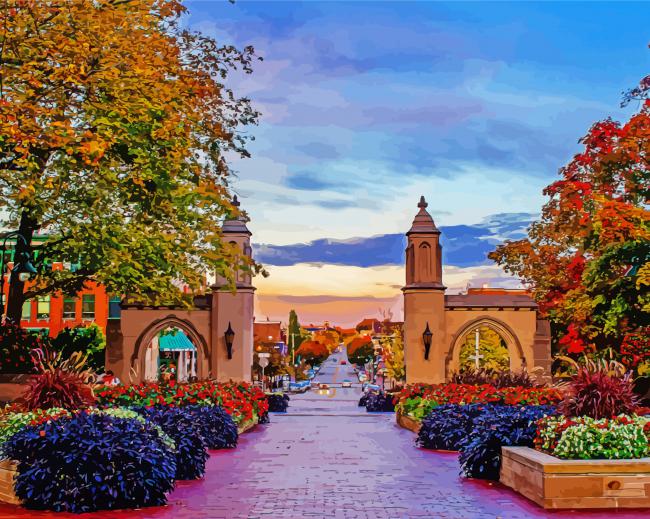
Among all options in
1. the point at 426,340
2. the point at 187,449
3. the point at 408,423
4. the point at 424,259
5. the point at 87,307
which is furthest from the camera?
the point at 87,307

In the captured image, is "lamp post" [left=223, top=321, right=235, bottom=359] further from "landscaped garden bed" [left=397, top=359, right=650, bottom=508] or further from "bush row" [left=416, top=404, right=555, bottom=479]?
"landscaped garden bed" [left=397, top=359, right=650, bottom=508]

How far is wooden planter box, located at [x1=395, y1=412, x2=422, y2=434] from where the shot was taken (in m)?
26.0

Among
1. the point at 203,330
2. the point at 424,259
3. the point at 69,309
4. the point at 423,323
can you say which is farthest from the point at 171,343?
the point at 423,323

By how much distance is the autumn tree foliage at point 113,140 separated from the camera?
18.0 meters

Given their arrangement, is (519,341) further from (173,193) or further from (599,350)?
(173,193)

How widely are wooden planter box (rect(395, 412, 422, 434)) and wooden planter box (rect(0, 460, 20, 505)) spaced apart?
1471 cm

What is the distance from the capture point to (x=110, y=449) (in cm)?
1159

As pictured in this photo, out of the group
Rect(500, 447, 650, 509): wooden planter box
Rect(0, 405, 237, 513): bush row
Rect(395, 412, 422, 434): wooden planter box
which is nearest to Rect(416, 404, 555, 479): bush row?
Rect(500, 447, 650, 509): wooden planter box

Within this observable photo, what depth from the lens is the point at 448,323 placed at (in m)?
33.8

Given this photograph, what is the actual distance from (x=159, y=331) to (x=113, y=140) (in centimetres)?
1502

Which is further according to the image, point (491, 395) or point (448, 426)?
point (491, 395)

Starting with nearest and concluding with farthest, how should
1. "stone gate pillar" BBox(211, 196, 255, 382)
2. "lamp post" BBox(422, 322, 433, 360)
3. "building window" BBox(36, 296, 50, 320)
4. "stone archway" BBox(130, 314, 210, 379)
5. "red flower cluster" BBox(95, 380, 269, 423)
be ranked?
"red flower cluster" BBox(95, 380, 269, 423), "stone archway" BBox(130, 314, 210, 379), "stone gate pillar" BBox(211, 196, 255, 382), "lamp post" BBox(422, 322, 433, 360), "building window" BBox(36, 296, 50, 320)

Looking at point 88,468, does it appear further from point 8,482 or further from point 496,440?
point 496,440

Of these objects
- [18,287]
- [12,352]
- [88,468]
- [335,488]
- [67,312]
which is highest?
[67,312]
